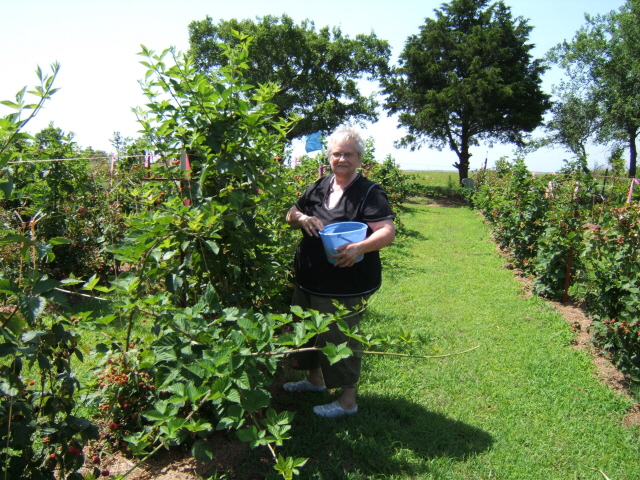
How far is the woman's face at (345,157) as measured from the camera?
282 cm

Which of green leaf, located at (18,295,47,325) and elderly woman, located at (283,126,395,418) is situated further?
elderly woman, located at (283,126,395,418)

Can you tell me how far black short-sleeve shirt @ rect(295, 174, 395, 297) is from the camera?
9.05 ft

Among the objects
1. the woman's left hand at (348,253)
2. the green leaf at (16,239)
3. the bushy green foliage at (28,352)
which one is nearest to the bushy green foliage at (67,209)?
the woman's left hand at (348,253)

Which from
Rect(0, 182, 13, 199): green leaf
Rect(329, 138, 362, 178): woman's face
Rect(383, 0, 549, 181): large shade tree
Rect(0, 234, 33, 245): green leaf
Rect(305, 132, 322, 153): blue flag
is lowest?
Rect(0, 234, 33, 245): green leaf

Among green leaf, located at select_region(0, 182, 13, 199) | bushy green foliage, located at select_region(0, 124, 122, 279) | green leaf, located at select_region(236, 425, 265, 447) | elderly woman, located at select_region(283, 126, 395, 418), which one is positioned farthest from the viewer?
bushy green foliage, located at select_region(0, 124, 122, 279)

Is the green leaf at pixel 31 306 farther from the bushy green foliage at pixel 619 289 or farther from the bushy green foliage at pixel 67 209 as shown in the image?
the bushy green foliage at pixel 67 209

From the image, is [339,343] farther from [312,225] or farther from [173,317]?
[173,317]

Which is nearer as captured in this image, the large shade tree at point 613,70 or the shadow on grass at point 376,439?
the shadow on grass at point 376,439

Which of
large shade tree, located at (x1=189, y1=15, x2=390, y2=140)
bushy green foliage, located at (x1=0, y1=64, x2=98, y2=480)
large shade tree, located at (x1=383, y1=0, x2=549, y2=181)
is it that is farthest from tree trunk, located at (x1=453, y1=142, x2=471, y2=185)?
bushy green foliage, located at (x1=0, y1=64, x2=98, y2=480)

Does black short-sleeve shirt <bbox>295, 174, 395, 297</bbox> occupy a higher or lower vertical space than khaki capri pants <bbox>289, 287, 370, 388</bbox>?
higher

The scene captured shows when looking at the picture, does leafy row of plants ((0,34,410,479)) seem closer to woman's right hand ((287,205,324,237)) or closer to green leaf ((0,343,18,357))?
green leaf ((0,343,18,357))

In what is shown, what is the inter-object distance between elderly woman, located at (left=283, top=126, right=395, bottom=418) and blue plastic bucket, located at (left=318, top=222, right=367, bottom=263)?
0.21ft

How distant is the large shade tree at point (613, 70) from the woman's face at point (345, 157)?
95.1ft

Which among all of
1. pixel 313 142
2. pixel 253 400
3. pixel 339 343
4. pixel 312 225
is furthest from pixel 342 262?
pixel 313 142
